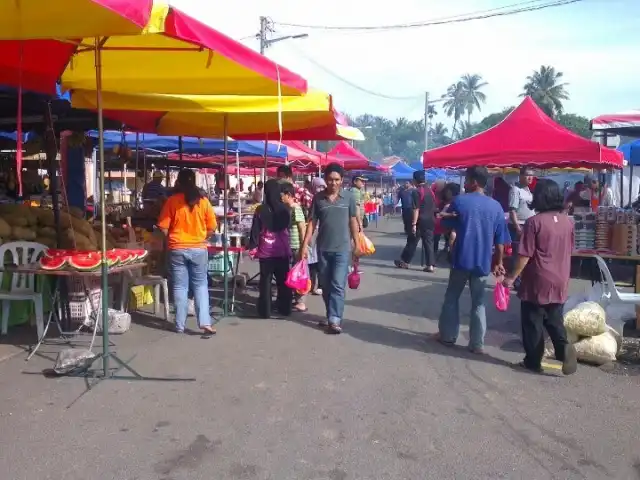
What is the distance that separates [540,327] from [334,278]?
223 centimetres

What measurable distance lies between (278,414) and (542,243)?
9.08 feet

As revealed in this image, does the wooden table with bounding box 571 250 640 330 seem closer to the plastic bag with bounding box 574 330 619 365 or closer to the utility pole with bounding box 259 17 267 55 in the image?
the plastic bag with bounding box 574 330 619 365

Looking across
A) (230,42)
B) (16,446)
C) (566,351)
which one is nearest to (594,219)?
(566,351)

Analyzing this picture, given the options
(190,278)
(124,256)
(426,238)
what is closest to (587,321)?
(190,278)

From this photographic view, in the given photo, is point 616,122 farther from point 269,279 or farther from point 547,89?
point 547,89

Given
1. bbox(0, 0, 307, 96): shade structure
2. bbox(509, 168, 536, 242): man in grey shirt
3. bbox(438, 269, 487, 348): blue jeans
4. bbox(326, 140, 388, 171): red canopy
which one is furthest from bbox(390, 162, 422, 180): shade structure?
bbox(0, 0, 307, 96): shade structure

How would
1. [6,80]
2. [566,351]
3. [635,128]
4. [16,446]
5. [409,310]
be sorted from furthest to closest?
1. [635,128]
2. [409,310]
3. [6,80]
4. [566,351]
5. [16,446]

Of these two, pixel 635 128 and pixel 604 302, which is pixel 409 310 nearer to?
pixel 604 302

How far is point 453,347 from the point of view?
6625 millimetres

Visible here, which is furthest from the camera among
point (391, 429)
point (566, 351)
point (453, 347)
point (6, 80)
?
point (453, 347)

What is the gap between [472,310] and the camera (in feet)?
20.8

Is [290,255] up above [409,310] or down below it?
above

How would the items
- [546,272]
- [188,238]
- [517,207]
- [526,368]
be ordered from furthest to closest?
[517,207], [188,238], [526,368], [546,272]

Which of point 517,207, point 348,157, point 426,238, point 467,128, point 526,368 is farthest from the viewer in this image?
point 467,128
